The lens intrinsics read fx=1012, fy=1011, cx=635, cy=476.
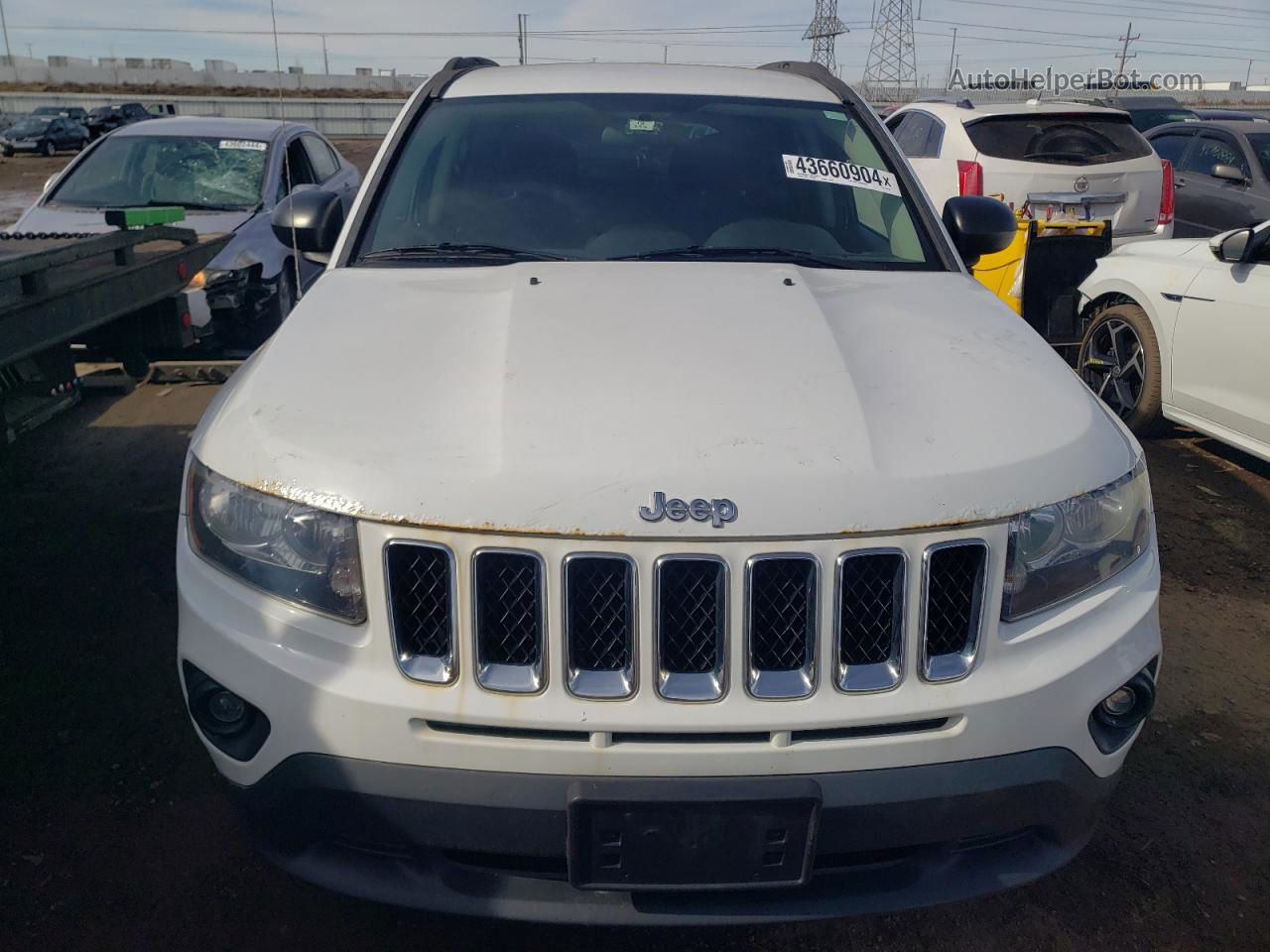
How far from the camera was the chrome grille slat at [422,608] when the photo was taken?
1728 mm

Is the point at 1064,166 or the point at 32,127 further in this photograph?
the point at 32,127

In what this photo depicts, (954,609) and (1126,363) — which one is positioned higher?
(954,609)

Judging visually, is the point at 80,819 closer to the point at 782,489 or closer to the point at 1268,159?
the point at 782,489

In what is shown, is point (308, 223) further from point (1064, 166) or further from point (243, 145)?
point (1064, 166)

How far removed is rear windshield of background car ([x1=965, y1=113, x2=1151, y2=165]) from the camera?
746 cm

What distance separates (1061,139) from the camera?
7.52 metres

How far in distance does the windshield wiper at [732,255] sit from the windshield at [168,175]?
5.22 m

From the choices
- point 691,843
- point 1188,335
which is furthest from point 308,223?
point 1188,335

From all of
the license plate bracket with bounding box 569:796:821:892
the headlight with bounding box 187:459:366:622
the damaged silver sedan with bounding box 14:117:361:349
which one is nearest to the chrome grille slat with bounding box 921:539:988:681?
the license plate bracket with bounding box 569:796:821:892

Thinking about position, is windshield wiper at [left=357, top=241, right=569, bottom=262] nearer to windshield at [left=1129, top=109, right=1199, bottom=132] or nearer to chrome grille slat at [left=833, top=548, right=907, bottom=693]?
chrome grille slat at [left=833, top=548, right=907, bottom=693]

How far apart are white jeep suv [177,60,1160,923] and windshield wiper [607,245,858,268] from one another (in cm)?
67

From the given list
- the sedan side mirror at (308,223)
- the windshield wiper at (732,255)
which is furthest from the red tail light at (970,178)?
the sedan side mirror at (308,223)

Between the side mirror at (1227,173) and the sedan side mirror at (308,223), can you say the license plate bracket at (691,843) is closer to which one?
the sedan side mirror at (308,223)

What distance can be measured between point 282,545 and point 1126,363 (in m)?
5.24
